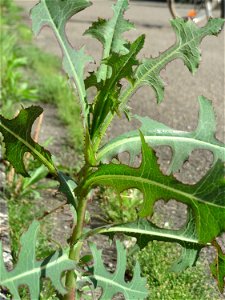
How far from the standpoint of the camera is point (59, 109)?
6570mm

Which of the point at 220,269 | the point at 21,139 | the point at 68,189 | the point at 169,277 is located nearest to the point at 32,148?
the point at 21,139

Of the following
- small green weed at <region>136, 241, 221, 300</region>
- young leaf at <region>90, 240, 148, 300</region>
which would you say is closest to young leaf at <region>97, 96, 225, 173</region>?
young leaf at <region>90, 240, 148, 300</region>

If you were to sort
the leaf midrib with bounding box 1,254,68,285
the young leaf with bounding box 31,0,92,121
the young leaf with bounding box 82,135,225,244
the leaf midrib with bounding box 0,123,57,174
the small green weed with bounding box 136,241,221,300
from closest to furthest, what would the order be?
the young leaf with bounding box 82,135,225,244 < the leaf midrib with bounding box 1,254,68,285 < the leaf midrib with bounding box 0,123,57,174 < the young leaf with bounding box 31,0,92,121 < the small green weed with bounding box 136,241,221,300

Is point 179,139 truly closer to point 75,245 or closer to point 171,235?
point 171,235

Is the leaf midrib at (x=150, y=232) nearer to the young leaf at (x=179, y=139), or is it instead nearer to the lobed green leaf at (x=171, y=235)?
the lobed green leaf at (x=171, y=235)

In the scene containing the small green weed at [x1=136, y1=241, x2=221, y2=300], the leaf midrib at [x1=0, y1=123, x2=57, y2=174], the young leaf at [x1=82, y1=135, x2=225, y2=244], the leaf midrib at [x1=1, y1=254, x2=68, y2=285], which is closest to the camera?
the young leaf at [x1=82, y1=135, x2=225, y2=244]

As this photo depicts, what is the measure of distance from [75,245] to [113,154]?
0.28m

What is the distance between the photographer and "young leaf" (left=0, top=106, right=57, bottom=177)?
2.28 metres

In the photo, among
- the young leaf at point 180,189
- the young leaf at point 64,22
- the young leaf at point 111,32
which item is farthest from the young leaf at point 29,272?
the young leaf at point 111,32

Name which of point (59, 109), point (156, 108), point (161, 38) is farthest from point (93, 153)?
point (161, 38)

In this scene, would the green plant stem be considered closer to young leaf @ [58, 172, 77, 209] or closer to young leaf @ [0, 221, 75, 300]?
young leaf @ [58, 172, 77, 209]

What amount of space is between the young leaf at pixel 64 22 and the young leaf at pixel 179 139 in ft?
0.60

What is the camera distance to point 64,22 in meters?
2.48

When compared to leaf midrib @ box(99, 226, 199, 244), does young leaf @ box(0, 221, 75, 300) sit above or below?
above
